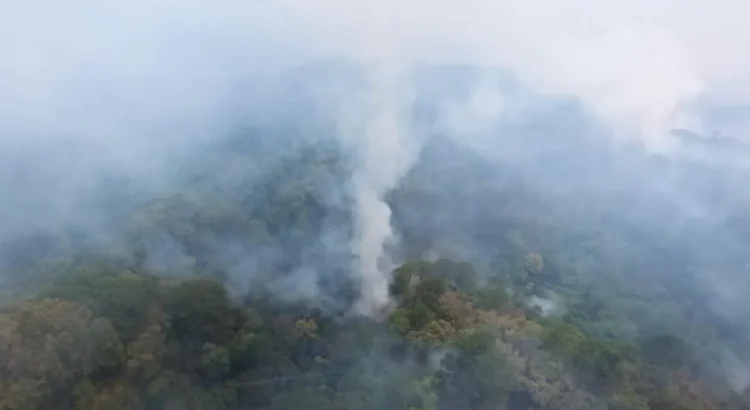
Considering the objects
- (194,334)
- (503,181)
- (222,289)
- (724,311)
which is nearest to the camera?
(194,334)

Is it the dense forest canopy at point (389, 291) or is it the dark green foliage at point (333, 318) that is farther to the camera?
the dense forest canopy at point (389, 291)

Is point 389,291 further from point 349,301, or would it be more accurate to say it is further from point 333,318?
point 333,318

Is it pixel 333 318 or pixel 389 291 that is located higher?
pixel 389 291

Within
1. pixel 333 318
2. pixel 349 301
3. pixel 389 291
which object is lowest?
pixel 333 318

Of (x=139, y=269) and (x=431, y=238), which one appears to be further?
(x=431, y=238)

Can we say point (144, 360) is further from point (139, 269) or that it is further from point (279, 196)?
point (279, 196)

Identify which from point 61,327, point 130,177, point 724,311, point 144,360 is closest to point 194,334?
point 144,360

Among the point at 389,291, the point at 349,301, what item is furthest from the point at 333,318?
the point at 389,291

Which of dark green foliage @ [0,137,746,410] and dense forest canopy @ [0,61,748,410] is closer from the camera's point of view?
dark green foliage @ [0,137,746,410]
